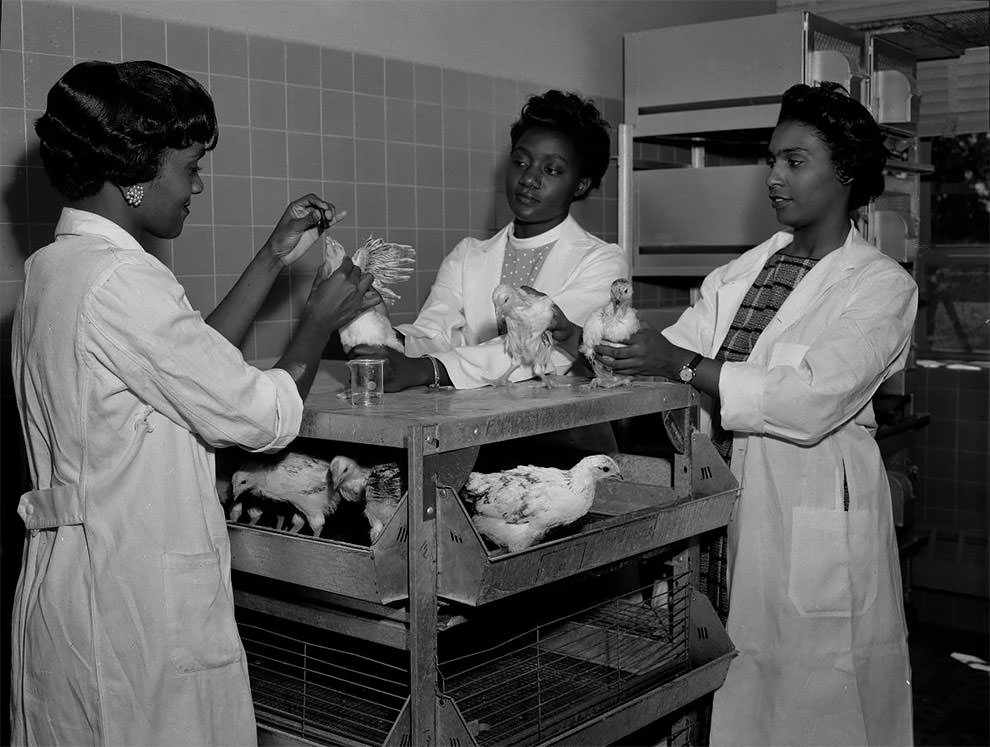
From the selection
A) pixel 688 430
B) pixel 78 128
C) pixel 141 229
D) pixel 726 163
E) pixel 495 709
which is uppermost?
pixel 726 163

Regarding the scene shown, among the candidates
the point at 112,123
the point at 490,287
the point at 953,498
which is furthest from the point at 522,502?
the point at 953,498

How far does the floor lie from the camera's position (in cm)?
376

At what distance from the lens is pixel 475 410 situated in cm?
196

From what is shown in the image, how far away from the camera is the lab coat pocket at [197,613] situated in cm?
179

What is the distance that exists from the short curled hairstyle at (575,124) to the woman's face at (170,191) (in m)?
1.20

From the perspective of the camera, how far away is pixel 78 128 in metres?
1.76

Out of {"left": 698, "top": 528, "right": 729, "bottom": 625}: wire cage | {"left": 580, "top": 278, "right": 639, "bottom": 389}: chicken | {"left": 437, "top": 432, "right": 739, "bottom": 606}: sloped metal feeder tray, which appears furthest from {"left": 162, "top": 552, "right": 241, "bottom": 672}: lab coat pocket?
{"left": 698, "top": 528, "right": 729, "bottom": 625}: wire cage

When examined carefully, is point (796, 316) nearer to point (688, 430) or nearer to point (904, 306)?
point (904, 306)

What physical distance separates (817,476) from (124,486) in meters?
1.48

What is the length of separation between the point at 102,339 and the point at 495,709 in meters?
1.09

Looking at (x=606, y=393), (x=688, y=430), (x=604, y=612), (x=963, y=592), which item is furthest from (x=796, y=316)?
(x=963, y=592)

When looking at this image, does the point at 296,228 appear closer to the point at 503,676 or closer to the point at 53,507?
the point at 53,507

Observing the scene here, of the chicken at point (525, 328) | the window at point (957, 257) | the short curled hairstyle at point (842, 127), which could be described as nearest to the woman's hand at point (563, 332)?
the chicken at point (525, 328)

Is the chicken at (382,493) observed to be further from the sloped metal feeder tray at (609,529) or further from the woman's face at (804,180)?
the woman's face at (804,180)
